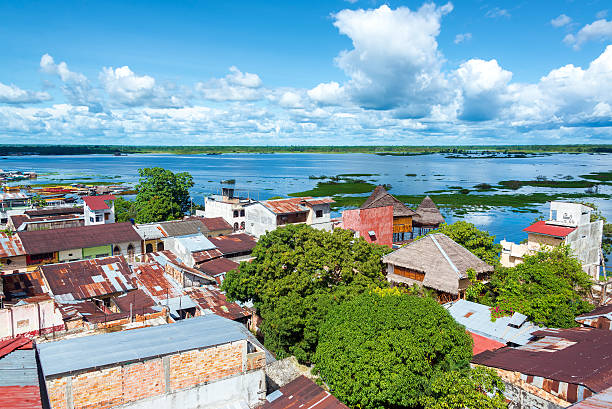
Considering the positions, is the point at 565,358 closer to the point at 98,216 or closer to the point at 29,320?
the point at 29,320

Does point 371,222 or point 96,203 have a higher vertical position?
point 96,203

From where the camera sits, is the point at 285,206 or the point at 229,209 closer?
the point at 285,206

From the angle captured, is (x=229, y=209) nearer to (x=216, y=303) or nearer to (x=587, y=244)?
(x=216, y=303)

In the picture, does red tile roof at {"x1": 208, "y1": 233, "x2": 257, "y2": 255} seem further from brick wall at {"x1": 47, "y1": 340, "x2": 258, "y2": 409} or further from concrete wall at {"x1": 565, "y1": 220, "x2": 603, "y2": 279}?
concrete wall at {"x1": 565, "y1": 220, "x2": 603, "y2": 279}

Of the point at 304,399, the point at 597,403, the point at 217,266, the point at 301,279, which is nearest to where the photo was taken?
the point at 597,403

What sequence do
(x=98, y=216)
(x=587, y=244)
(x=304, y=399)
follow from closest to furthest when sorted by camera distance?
(x=304, y=399)
(x=587, y=244)
(x=98, y=216)

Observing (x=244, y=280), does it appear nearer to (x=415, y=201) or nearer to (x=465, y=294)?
(x=465, y=294)

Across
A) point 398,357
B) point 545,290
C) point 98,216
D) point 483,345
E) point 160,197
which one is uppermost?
point 160,197

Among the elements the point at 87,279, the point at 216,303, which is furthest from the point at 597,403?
the point at 87,279
